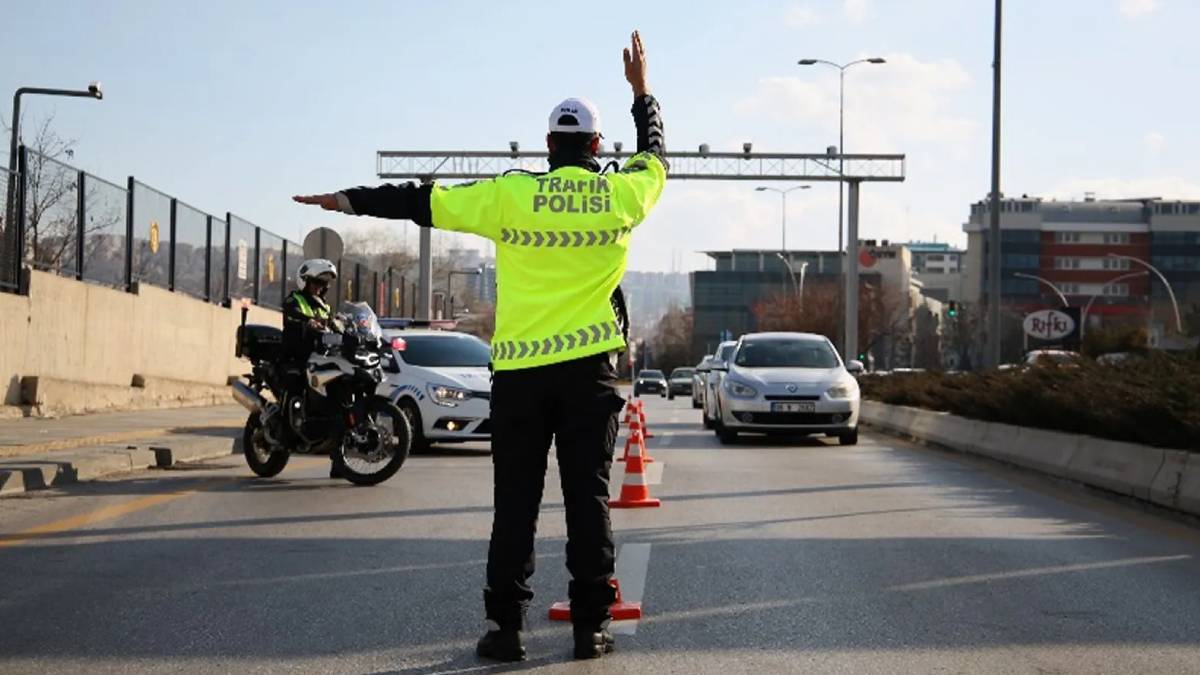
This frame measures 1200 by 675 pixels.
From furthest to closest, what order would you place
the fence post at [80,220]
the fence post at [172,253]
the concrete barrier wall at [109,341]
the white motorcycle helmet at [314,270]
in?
1. the fence post at [172,253]
2. the fence post at [80,220]
3. the concrete barrier wall at [109,341]
4. the white motorcycle helmet at [314,270]

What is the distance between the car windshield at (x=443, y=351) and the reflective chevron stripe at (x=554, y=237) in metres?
13.6

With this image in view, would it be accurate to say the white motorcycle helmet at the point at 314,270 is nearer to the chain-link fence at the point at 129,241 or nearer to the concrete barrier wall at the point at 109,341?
the chain-link fence at the point at 129,241

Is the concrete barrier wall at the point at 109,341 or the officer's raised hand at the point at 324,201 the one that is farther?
the concrete barrier wall at the point at 109,341

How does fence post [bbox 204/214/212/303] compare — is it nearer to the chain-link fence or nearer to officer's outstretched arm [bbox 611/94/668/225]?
the chain-link fence

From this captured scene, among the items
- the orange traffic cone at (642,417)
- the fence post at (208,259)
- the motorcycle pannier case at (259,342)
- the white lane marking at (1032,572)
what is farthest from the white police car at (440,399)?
the fence post at (208,259)

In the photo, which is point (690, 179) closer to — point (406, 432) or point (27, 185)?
point (27, 185)

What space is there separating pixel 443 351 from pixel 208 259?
13819 millimetres

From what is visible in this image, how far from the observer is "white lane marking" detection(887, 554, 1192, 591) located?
852cm

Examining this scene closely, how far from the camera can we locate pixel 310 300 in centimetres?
1441

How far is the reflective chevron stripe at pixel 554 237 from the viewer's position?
6.52 m

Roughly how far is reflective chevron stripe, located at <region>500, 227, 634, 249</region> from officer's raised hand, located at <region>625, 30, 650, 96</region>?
2.31 ft

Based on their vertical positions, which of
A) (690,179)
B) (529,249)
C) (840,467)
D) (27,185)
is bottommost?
(840,467)

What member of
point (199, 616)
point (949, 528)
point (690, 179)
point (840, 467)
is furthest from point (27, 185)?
point (690, 179)

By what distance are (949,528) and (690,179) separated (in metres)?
48.1
